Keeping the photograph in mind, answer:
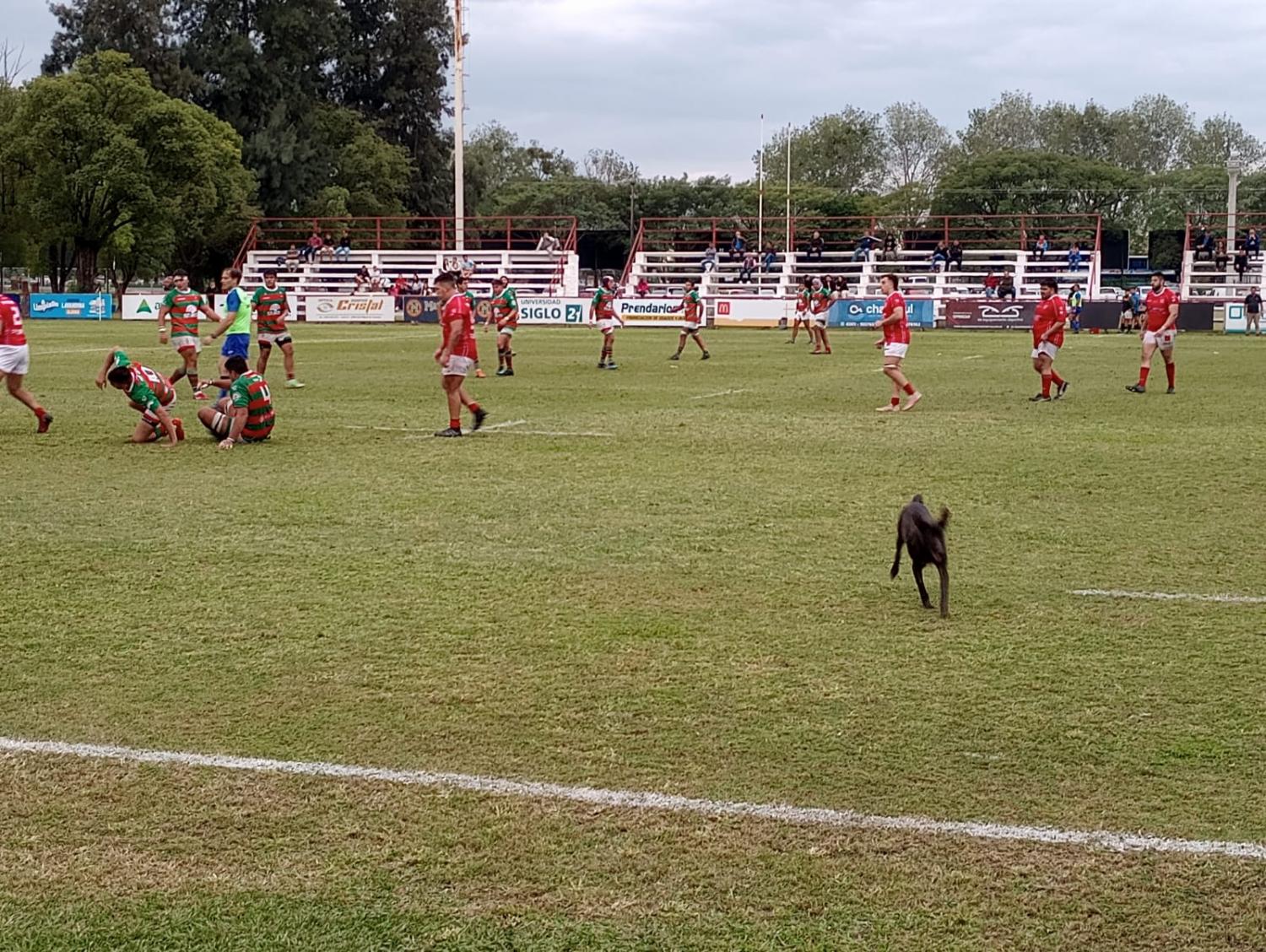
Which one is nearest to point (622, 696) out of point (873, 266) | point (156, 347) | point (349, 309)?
point (156, 347)

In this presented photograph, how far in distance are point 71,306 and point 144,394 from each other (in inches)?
1699

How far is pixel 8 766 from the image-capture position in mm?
5176

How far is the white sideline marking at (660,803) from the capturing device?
4.47 meters

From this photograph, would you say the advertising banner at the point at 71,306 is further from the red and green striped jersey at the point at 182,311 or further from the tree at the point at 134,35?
the red and green striped jersey at the point at 182,311

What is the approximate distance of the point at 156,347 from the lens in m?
33.9

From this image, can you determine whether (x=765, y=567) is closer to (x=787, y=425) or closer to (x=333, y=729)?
(x=333, y=729)

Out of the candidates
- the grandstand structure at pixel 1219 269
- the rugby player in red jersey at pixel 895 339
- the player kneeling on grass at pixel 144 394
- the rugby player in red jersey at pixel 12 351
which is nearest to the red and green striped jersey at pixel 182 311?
the rugby player in red jersey at pixel 12 351

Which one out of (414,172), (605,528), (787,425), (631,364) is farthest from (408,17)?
(605,528)

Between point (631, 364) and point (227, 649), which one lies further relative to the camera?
point (631, 364)

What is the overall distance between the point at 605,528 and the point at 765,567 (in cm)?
166

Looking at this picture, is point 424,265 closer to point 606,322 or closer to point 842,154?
point 606,322

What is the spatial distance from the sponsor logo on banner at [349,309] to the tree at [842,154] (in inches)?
2672

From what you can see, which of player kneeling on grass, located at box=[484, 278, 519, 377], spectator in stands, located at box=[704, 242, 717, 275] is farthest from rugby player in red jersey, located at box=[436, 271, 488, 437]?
spectator in stands, located at box=[704, 242, 717, 275]

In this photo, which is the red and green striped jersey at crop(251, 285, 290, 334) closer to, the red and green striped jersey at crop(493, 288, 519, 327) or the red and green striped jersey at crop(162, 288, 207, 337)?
the red and green striped jersey at crop(162, 288, 207, 337)
